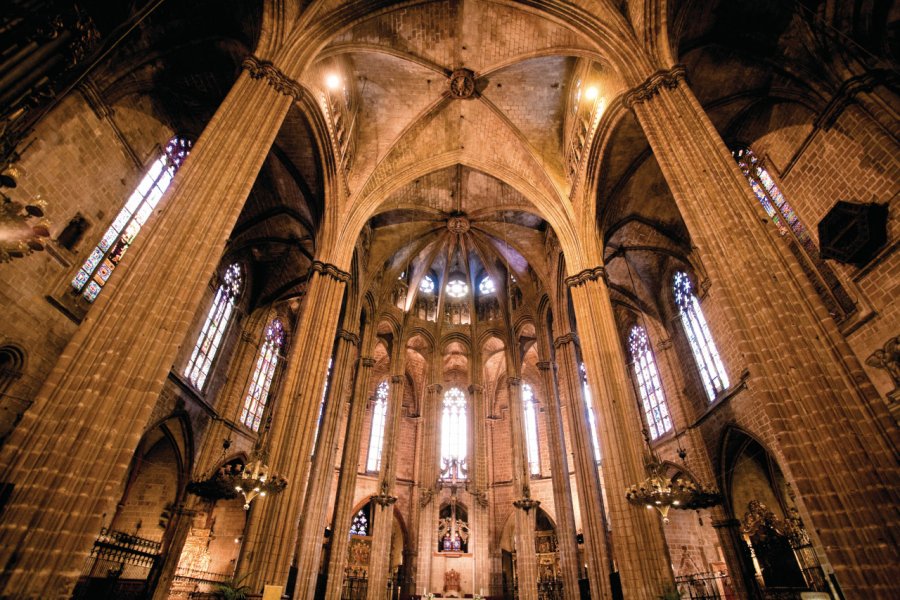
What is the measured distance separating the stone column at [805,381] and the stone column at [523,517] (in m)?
12.9

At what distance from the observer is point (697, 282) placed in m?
16.3

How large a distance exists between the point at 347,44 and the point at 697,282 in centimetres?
1428

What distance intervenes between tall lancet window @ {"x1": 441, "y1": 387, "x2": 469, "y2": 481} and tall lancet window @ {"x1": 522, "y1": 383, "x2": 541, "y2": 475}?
11.2 feet

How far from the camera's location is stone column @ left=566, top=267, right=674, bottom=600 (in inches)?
391

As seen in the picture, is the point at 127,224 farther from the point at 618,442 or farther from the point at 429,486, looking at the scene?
the point at 429,486

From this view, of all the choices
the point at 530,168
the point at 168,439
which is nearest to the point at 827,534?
the point at 530,168

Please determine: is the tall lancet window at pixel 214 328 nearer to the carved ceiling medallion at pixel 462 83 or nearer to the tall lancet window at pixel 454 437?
the carved ceiling medallion at pixel 462 83

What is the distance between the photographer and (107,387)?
18.0 feet

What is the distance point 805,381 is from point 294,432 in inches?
411

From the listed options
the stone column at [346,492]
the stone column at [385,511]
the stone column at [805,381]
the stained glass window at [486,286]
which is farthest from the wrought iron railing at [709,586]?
the stained glass window at [486,286]

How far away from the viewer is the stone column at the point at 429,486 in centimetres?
1842

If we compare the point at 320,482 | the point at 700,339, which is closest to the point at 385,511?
the point at 320,482

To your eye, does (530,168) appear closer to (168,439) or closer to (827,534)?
(827,534)

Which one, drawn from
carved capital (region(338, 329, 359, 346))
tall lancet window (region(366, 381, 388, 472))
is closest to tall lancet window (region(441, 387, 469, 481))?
tall lancet window (region(366, 381, 388, 472))
